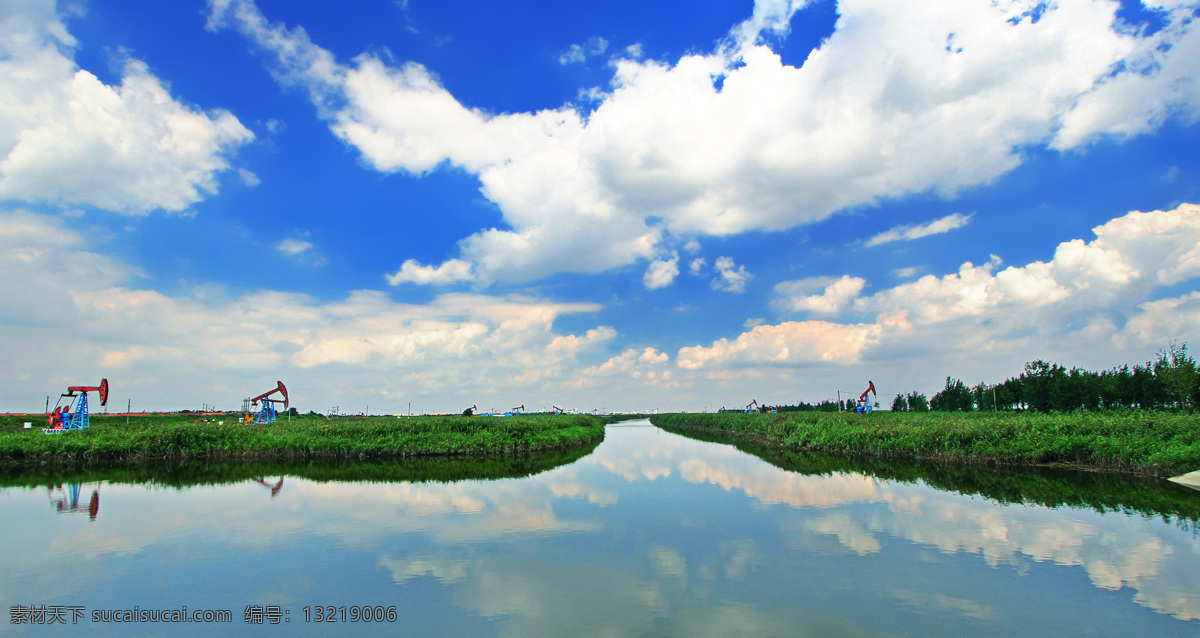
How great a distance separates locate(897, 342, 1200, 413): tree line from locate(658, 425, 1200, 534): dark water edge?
94.9ft

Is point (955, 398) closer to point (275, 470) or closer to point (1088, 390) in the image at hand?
point (1088, 390)

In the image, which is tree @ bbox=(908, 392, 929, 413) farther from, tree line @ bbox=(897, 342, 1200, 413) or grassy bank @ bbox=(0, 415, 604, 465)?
grassy bank @ bbox=(0, 415, 604, 465)

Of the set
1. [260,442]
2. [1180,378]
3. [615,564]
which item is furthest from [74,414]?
[1180,378]

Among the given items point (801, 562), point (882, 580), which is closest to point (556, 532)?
point (801, 562)

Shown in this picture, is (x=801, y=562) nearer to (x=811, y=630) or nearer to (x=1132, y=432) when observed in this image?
(x=811, y=630)

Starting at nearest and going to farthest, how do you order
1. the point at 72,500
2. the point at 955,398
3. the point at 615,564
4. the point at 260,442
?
the point at 615,564, the point at 72,500, the point at 260,442, the point at 955,398

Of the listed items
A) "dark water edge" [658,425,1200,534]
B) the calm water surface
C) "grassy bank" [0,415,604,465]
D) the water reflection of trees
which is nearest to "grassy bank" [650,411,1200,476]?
"dark water edge" [658,425,1200,534]

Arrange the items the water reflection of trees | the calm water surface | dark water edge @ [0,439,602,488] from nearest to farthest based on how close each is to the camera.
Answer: the calm water surface
the water reflection of trees
dark water edge @ [0,439,602,488]

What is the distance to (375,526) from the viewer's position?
527 inches

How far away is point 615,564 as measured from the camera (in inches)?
397

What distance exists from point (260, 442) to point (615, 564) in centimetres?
2899

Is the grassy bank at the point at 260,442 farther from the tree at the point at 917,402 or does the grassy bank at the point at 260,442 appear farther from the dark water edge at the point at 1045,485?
the tree at the point at 917,402

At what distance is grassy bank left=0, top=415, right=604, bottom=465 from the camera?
27.4m

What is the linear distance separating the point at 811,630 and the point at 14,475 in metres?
32.8
